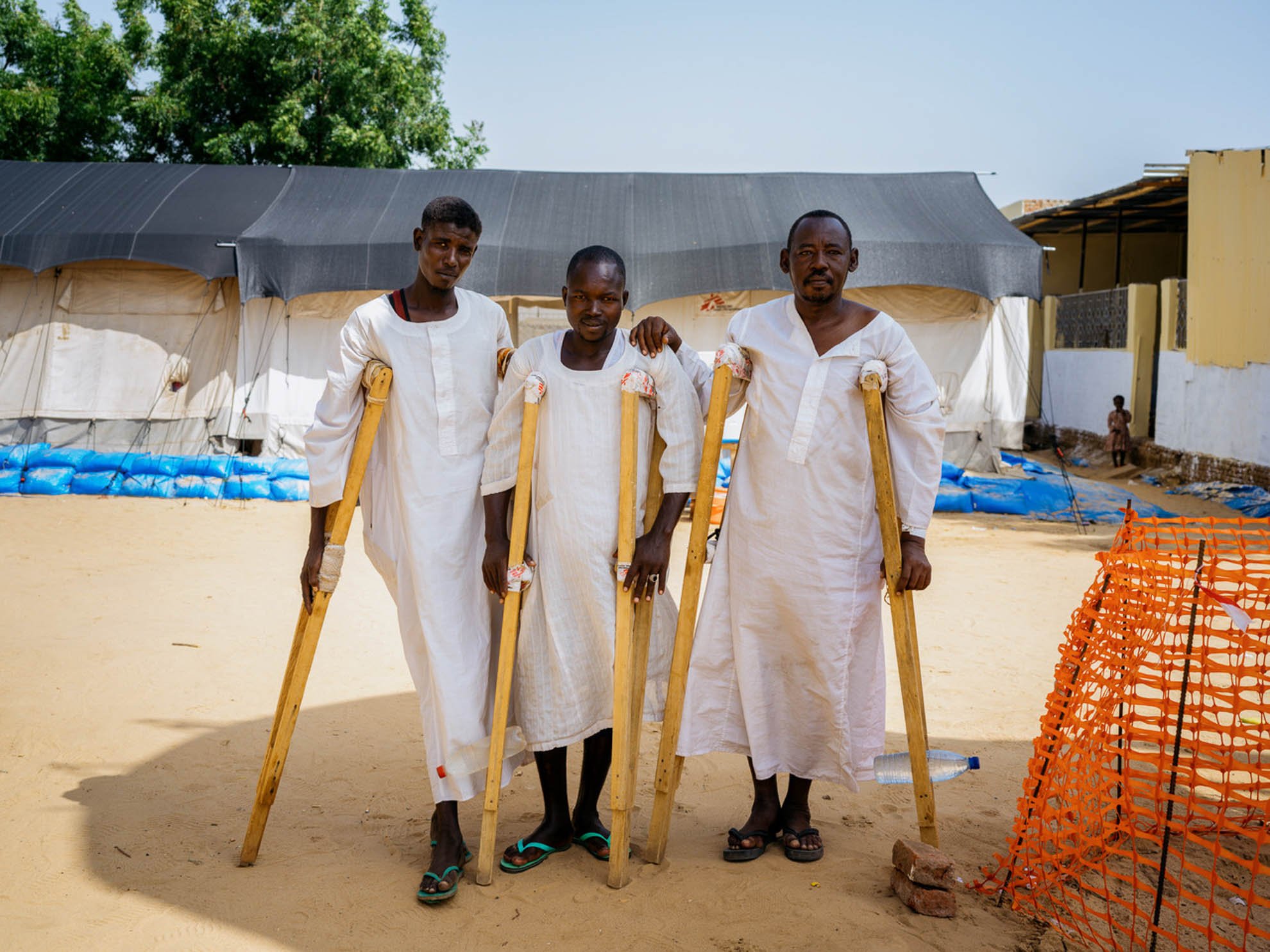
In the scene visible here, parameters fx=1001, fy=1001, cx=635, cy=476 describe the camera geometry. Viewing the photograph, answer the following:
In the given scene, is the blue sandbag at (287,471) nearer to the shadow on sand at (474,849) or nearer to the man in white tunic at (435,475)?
the shadow on sand at (474,849)

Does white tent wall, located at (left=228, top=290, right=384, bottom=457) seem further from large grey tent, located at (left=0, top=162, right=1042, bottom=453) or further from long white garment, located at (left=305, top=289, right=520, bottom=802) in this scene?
long white garment, located at (left=305, top=289, right=520, bottom=802)

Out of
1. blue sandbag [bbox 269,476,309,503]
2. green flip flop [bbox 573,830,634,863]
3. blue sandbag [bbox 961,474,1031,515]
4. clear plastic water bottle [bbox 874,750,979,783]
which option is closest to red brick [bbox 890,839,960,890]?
clear plastic water bottle [bbox 874,750,979,783]

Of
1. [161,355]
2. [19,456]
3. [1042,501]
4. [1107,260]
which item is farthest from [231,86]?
[1107,260]

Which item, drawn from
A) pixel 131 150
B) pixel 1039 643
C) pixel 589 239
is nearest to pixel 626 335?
pixel 1039 643

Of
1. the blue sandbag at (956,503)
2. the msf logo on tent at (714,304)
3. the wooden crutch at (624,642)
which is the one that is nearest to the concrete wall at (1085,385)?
the blue sandbag at (956,503)

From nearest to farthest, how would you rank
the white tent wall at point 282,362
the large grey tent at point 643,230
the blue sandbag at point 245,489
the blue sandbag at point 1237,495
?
the blue sandbag at point 1237,495, the blue sandbag at point 245,489, the large grey tent at point 643,230, the white tent wall at point 282,362

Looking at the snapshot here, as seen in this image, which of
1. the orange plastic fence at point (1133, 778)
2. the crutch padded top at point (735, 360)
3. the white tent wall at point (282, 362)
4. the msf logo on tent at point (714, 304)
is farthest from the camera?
the msf logo on tent at point (714, 304)

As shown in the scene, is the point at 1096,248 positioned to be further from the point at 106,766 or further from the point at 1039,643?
the point at 106,766

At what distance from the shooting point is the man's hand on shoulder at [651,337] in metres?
3.00

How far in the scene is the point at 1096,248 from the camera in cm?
2042

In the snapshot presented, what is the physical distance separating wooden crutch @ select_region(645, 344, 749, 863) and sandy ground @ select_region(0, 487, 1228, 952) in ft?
0.54

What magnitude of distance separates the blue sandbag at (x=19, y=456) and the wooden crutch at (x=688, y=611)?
35.2 feet

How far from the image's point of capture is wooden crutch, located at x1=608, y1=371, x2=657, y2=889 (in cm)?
290

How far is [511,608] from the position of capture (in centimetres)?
296
